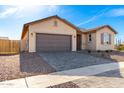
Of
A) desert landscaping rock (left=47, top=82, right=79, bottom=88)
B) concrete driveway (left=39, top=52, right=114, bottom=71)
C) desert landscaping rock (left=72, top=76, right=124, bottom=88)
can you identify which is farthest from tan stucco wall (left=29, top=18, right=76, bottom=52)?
desert landscaping rock (left=47, top=82, right=79, bottom=88)

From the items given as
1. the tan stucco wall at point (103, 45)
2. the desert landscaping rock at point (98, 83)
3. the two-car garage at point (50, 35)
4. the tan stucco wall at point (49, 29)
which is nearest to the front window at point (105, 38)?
the tan stucco wall at point (103, 45)

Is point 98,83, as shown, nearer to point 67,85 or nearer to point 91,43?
point 67,85

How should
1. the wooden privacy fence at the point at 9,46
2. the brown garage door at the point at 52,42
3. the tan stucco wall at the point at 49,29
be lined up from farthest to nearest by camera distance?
the wooden privacy fence at the point at 9,46
the brown garage door at the point at 52,42
the tan stucco wall at the point at 49,29

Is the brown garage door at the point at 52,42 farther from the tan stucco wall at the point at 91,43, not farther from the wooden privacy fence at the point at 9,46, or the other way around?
the tan stucco wall at the point at 91,43

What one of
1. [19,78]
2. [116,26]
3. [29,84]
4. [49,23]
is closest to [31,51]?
[49,23]

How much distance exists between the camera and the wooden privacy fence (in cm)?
1816

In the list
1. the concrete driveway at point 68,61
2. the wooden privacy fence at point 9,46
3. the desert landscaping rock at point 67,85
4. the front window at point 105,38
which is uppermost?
the front window at point 105,38

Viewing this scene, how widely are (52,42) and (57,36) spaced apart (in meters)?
0.95

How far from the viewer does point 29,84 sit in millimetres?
6602

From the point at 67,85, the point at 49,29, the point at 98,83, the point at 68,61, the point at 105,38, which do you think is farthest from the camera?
the point at 105,38

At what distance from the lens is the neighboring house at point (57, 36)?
17.2 metres

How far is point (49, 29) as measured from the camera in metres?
17.9

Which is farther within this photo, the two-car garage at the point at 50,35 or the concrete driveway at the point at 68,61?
the two-car garage at the point at 50,35

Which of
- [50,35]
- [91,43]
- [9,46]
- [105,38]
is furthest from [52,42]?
[105,38]
